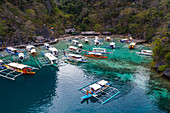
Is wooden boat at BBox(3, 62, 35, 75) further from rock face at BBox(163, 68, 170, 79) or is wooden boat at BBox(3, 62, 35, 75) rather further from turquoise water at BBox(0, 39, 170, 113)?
rock face at BBox(163, 68, 170, 79)

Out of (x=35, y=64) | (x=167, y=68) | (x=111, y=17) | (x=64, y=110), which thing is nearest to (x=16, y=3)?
(x=35, y=64)

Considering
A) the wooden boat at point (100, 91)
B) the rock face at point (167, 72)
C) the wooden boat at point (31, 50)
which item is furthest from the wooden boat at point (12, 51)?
the rock face at point (167, 72)

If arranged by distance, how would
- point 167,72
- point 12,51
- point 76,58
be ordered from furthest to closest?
point 12,51 < point 76,58 < point 167,72

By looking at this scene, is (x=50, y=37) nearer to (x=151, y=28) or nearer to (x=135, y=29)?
(x=135, y=29)

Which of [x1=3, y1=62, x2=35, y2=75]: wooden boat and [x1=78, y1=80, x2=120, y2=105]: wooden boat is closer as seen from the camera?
[x1=78, y1=80, x2=120, y2=105]: wooden boat

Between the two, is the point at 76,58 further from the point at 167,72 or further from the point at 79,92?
the point at 167,72

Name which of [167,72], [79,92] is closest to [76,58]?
[79,92]

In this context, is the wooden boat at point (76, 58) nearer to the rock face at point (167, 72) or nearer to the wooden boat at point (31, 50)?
the wooden boat at point (31, 50)

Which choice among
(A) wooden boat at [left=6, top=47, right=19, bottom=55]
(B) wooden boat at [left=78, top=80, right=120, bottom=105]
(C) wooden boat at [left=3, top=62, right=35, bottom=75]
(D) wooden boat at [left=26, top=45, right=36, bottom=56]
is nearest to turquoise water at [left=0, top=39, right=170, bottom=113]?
(B) wooden boat at [left=78, top=80, right=120, bottom=105]

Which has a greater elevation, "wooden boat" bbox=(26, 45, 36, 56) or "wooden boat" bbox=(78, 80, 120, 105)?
"wooden boat" bbox=(26, 45, 36, 56)
